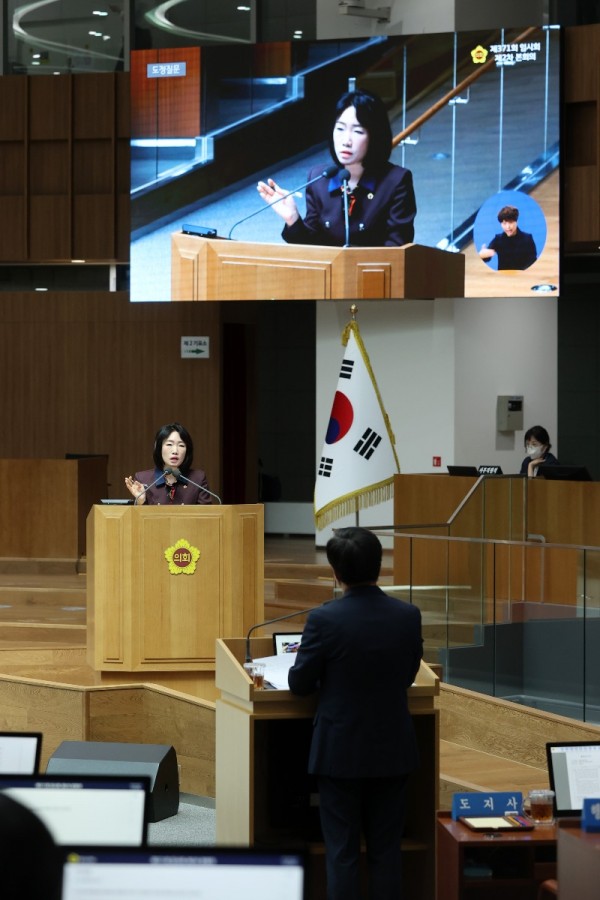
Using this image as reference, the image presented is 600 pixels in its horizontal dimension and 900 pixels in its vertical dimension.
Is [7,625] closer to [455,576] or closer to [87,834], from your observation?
[455,576]

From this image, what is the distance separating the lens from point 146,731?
7.16 m

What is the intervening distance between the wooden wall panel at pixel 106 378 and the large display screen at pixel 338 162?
1722 millimetres

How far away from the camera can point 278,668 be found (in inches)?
177

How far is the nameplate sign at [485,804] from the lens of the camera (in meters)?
4.18

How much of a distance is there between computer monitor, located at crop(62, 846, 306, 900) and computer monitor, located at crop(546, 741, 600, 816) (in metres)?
2.26

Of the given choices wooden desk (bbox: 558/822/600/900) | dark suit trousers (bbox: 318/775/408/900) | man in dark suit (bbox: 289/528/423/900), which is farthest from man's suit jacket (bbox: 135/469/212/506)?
wooden desk (bbox: 558/822/600/900)

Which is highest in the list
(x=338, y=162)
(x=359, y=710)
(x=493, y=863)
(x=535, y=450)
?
(x=338, y=162)

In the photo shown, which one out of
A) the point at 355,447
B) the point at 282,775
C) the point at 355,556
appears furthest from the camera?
the point at 355,447

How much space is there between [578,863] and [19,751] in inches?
60.1

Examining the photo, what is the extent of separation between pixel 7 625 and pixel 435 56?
590 cm

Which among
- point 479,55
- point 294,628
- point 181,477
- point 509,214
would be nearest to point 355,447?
point 294,628

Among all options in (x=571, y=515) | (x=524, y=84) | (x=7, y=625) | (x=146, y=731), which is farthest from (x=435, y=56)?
(x=146, y=731)

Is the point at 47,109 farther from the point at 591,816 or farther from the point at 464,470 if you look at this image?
the point at 591,816

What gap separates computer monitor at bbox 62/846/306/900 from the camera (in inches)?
79.1
